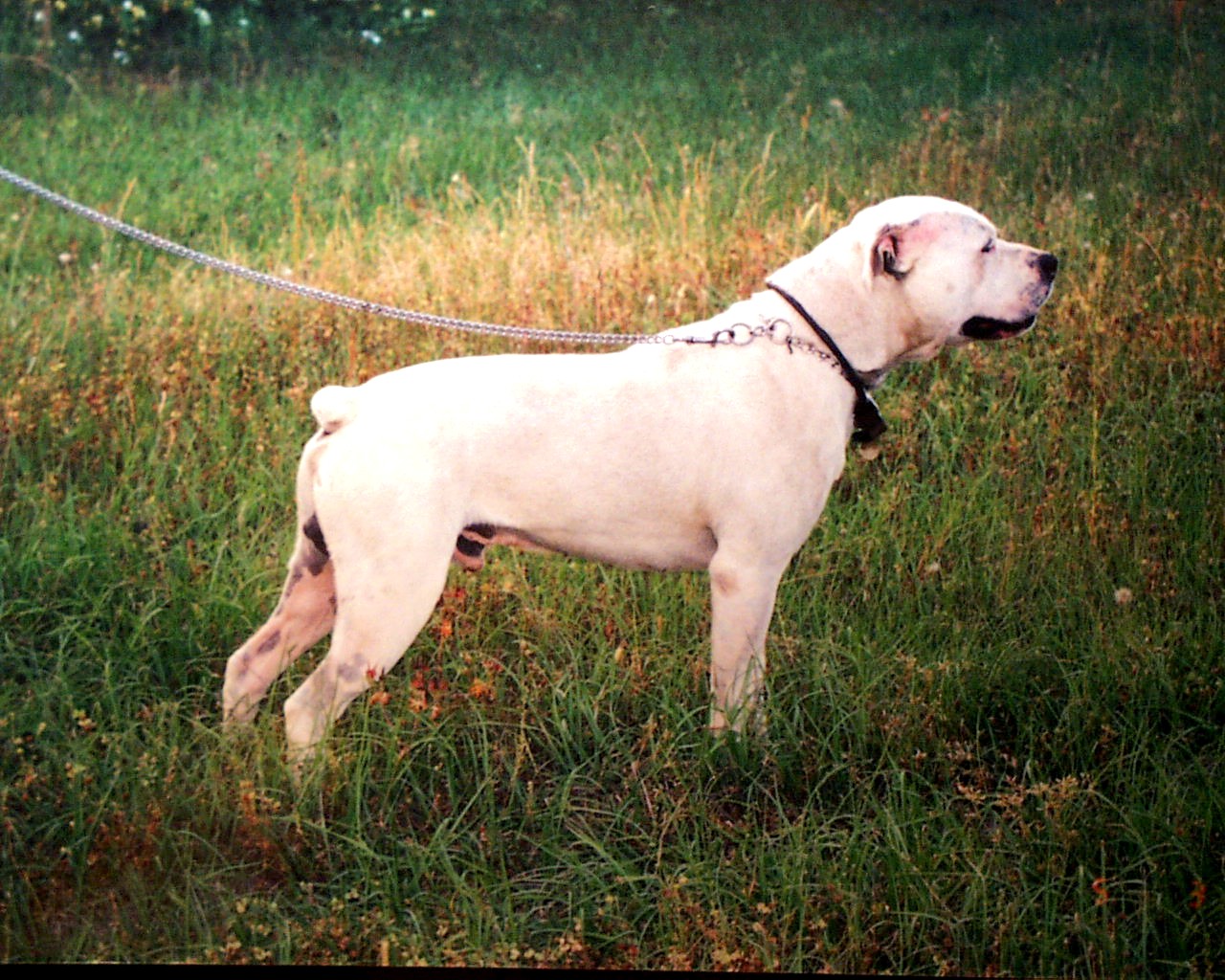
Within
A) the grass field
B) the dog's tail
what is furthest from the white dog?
the grass field

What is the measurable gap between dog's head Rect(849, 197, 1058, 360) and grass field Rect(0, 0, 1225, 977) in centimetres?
41

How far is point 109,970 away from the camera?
2.33 metres

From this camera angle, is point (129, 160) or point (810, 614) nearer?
point (810, 614)

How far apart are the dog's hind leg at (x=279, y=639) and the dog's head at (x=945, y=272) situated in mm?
1111

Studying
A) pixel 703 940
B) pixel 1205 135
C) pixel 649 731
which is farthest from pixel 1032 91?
pixel 703 940

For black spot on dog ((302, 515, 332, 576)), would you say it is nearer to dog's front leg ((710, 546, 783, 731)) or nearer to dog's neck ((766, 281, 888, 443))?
dog's front leg ((710, 546, 783, 731))

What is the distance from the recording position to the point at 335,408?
2.24 meters

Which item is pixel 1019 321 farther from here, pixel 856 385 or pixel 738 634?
pixel 738 634

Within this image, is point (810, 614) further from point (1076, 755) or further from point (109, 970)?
point (109, 970)

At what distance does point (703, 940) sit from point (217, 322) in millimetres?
1748

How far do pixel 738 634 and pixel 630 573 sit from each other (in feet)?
1.22

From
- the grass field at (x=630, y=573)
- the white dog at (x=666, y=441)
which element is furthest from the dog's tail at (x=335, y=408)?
the grass field at (x=630, y=573)

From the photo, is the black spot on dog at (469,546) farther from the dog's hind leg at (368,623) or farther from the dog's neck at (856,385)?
the dog's neck at (856,385)

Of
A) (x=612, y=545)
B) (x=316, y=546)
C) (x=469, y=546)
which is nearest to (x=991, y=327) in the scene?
(x=612, y=545)
